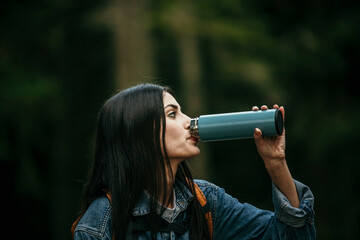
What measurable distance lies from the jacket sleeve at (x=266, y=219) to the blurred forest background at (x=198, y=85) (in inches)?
176

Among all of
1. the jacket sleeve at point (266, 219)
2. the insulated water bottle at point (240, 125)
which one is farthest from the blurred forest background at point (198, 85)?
the insulated water bottle at point (240, 125)

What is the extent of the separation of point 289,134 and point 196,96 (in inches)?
104

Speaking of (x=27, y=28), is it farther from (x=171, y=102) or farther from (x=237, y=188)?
(x=171, y=102)

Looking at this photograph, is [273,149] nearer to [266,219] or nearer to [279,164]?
[279,164]

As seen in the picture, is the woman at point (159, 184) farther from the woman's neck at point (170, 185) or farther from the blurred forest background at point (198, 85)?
the blurred forest background at point (198, 85)

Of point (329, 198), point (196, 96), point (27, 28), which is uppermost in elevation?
point (27, 28)

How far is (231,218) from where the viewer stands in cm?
286

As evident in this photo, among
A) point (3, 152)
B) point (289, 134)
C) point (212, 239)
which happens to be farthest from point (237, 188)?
point (212, 239)

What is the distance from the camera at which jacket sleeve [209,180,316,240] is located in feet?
8.70

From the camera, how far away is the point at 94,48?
9672mm

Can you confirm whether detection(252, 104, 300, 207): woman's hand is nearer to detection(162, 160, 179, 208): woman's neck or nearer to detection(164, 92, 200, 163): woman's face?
detection(164, 92, 200, 163): woman's face

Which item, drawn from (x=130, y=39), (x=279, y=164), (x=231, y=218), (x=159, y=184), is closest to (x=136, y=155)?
(x=159, y=184)

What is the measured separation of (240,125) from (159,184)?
21.7 inches

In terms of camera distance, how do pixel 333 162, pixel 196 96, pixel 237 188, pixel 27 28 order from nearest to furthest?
pixel 196 96 < pixel 27 28 < pixel 333 162 < pixel 237 188
